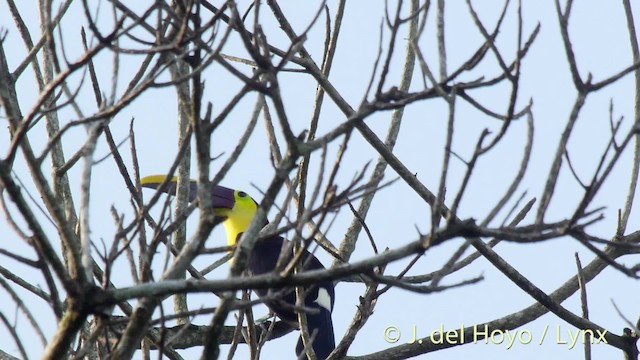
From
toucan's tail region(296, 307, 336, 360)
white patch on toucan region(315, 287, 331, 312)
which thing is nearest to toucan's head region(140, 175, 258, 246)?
white patch on toucan region(315, 287, 331, 312)

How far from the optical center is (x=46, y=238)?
6.54ft

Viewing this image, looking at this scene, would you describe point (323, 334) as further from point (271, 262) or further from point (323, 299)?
point (271, 262)

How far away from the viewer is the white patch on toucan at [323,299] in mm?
6191

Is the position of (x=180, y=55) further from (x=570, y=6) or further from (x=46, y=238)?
(x=570, y=6)

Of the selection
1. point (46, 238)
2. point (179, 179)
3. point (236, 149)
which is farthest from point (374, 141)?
point (46, 238)

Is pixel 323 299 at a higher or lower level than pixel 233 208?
lower

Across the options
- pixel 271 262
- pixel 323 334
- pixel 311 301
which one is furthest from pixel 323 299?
pixel 271 262

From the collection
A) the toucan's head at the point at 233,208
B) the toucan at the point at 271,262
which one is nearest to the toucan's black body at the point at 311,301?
the toucan at the point at 271,262

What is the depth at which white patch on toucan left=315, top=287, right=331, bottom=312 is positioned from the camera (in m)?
6.19

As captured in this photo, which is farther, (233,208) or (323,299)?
(233,208)

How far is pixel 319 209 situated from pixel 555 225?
1.70ft

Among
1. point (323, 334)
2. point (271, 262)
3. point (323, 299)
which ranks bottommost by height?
point (323, 334)

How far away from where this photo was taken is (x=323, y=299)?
6258 mm

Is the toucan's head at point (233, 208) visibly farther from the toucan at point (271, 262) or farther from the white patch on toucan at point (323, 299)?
the white patch on toucan at point (323, 299)
